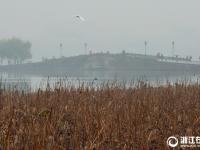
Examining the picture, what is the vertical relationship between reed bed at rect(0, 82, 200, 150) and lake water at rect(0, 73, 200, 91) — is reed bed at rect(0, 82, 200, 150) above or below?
below

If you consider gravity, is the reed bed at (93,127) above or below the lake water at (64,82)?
below

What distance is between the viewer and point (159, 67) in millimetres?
119250

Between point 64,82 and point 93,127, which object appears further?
point 64,82

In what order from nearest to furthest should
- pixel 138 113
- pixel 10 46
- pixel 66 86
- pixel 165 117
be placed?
pixel 138 113 < pixel 165 117 < pixel 66 86 < pixel 10 46

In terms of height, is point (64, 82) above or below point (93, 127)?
above

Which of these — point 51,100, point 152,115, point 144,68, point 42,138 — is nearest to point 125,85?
point 51,100

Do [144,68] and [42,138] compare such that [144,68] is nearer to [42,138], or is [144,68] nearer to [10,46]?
A: [10,46]

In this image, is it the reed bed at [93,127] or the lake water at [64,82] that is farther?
the lake water at [64,82]

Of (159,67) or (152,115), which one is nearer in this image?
(152,115)

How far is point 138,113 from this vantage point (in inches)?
246

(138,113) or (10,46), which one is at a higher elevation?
(10,46)

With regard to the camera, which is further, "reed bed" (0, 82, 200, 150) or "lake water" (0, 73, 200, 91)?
"lake water" (0, 73, 200, 91)

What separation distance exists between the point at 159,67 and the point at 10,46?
216ft

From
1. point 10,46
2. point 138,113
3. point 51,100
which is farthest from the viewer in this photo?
point 10,46
